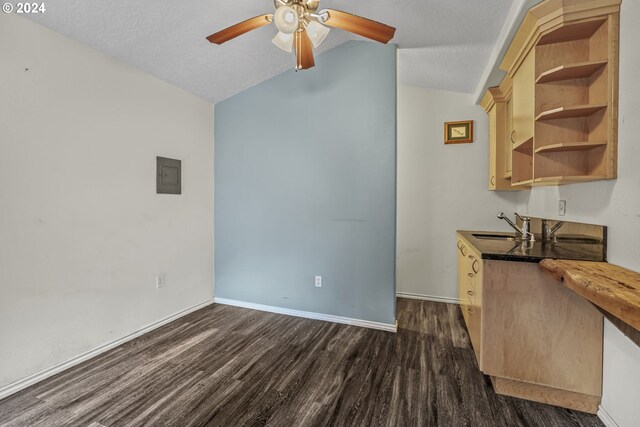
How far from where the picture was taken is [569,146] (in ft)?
5.02

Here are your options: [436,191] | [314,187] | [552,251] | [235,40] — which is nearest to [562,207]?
[552,251]

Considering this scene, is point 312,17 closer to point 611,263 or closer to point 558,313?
point 611,263

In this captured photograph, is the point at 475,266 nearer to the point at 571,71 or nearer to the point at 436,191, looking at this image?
the point at 571,71

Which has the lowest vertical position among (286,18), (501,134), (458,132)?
(501,134)

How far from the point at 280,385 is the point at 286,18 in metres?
2.27

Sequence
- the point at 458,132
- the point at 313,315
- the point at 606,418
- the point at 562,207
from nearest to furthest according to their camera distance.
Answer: the point at 606,418, the point at 562,207, the point at 313,315, the point at 458,132

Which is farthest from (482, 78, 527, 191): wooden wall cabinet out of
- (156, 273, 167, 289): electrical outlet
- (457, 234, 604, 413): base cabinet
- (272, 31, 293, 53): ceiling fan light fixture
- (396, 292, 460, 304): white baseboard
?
(156, 273, 167, 289): electrical outlet

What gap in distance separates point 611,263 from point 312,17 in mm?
2165

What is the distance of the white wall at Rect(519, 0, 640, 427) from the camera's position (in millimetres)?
1320

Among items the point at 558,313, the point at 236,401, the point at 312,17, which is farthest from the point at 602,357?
the point at 312,17

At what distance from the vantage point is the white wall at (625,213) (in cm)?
132

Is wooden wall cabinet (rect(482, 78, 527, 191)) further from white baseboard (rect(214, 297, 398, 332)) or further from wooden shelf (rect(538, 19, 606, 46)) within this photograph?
white baseboard (rect(214, 297, 398, 332))

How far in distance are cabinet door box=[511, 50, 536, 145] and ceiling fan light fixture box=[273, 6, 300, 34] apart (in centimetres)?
146

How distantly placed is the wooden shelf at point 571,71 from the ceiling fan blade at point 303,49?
1419 millimetres
